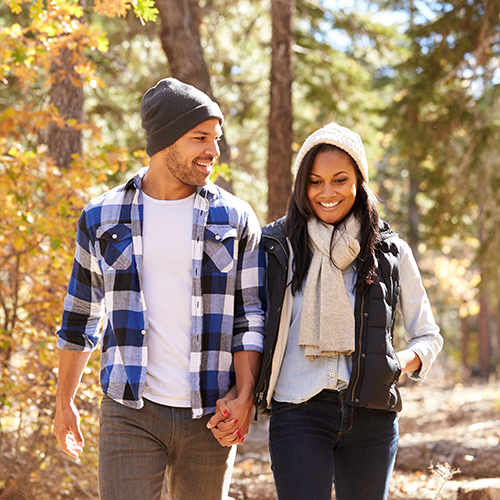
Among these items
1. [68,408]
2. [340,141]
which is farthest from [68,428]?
[340,141]

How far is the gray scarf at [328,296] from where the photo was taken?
2723 mm

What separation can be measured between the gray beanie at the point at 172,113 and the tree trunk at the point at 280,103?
677cm

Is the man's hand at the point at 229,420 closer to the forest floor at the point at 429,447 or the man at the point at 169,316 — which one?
the man at the point at 169,316

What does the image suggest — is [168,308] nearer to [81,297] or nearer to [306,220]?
[81,297]

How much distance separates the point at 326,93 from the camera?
1212 centimetres

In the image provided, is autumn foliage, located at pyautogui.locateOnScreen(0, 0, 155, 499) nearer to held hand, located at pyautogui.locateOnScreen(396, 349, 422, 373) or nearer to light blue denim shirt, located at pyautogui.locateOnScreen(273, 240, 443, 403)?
light blue denim shirt, located at pyautogui.locateOnScreen(273, 240, 443, 403)

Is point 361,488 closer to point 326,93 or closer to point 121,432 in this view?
point 121,432

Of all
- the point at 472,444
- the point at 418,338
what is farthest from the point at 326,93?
the point at 418,338

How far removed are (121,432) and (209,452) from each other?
1.39 ft

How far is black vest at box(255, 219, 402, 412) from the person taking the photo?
8.84 ft

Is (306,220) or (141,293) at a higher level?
(306,220)

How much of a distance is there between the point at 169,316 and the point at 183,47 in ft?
19.4

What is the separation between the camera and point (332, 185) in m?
2.95

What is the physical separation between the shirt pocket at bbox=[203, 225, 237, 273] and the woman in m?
0.23
